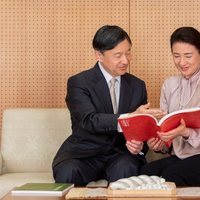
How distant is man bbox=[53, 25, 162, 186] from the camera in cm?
317

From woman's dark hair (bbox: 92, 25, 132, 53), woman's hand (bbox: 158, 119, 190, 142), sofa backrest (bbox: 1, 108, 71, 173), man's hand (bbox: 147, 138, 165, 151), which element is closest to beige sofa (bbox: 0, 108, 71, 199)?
sofa backrest (bbox: 1, 108, 71, 173)

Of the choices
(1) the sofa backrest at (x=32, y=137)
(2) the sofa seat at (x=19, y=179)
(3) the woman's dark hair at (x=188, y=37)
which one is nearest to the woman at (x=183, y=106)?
(3) the woman's dark hair at (x=188, y=37)

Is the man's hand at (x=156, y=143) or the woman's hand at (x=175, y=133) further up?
the woman's hand at (x=175, y=133)

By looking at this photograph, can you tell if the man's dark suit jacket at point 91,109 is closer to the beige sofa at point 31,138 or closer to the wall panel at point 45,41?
the beige sofa at point 31,138

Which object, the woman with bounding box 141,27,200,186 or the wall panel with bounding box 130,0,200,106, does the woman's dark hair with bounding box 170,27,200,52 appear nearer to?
the woman with bounding box 141,27,200,186

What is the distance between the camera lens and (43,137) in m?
3.73

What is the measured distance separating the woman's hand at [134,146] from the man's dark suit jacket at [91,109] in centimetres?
15

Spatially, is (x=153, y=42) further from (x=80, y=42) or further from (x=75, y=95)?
(x=75, y=95)

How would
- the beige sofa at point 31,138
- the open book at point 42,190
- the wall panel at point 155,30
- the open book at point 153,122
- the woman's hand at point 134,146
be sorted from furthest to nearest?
the wall panel at point 155,30 → the beige sofa at point 31,138 → the woman's hand at point 134,146 → the open book at point 153,122 → the open book at point 42,190

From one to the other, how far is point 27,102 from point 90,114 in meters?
1.21

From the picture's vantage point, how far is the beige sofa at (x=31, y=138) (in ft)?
12.1

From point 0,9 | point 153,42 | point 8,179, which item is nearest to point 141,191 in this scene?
point 8,179

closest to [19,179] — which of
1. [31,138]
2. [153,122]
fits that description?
[31,138]

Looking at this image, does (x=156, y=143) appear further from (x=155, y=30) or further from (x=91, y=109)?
(x=155, y=30)
